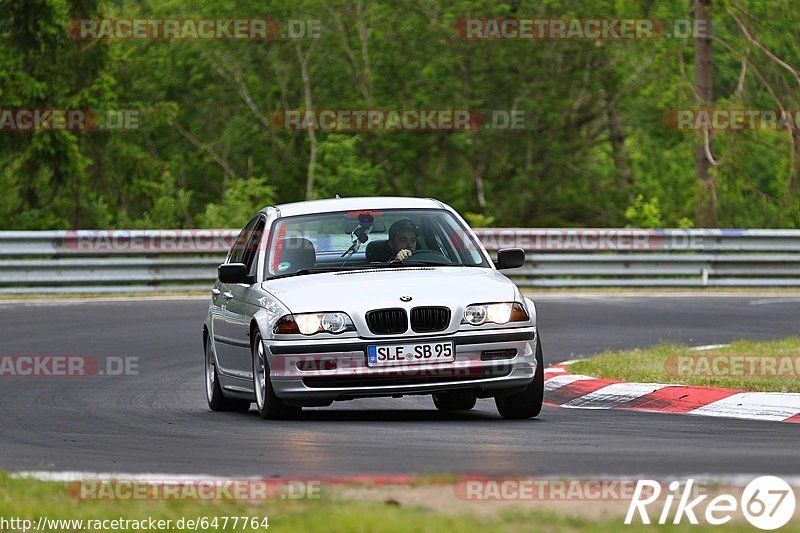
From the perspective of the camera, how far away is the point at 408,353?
34.4 ft

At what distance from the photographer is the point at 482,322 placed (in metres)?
10.6

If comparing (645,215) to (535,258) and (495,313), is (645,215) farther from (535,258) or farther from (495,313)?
(495,313)

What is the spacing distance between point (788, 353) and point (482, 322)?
203 inches

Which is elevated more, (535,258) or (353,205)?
(353,205)

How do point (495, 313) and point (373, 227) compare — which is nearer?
point (495, 313)

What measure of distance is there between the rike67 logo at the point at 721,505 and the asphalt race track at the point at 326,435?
24.8 inches

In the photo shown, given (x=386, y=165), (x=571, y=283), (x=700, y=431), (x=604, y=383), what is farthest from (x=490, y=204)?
(x=700, y=431)

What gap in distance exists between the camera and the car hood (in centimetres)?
1055

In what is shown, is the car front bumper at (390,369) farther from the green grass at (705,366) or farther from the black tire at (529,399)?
the green grass at (705,366)

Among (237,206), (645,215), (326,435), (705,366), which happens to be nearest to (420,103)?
(237,206)

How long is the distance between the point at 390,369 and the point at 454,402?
1.79 metres

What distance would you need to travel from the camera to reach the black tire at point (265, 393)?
10.9 metres

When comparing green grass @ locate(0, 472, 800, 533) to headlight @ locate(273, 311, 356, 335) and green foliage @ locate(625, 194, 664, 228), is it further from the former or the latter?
green foliage @ locate(625, 194, 664, 228)

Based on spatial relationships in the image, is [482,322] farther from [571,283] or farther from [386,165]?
[386,165]
